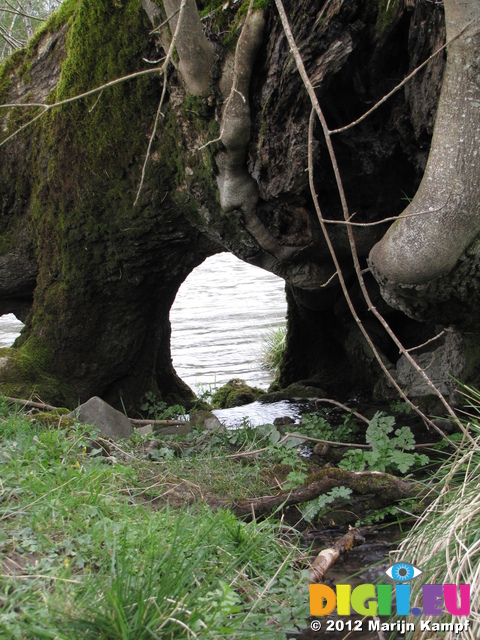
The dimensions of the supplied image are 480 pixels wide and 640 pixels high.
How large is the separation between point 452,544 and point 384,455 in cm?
152

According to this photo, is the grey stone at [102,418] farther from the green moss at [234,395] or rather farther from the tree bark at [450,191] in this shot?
the green moss at [234,395]

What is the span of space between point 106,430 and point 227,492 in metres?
1.18

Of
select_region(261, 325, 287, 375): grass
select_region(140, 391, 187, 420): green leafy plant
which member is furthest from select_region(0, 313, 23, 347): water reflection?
select_region(140, 391, 187, 420): green leafy plant

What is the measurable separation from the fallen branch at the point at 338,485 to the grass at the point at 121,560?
0.12 m

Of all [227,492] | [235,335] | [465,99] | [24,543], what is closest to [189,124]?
[465,99]

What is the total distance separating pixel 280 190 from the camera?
15.0 ft

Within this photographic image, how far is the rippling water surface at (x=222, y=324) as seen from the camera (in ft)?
34.9

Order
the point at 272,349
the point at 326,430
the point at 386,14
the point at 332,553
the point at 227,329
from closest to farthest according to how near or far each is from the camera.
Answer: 1. the point at 332,553
2. the point at 386,14
3. the point at 326,430
4. the point at 272,349
5. the point at 227,329

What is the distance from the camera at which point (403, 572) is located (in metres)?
2.58

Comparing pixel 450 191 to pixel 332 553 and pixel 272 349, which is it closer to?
pixel 332 553

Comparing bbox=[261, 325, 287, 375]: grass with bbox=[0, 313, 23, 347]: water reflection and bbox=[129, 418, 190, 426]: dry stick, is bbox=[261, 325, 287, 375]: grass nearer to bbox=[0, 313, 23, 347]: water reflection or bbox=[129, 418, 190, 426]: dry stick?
bbox=[0, 313, 23, 347]: water reflection

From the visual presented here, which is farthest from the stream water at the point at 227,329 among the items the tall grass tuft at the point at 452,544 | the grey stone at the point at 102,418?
the tall grass tuft at the point at 452,544

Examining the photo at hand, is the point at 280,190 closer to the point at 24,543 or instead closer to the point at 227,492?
the point at 227,492

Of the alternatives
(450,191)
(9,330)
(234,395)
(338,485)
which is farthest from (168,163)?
(9,330)
